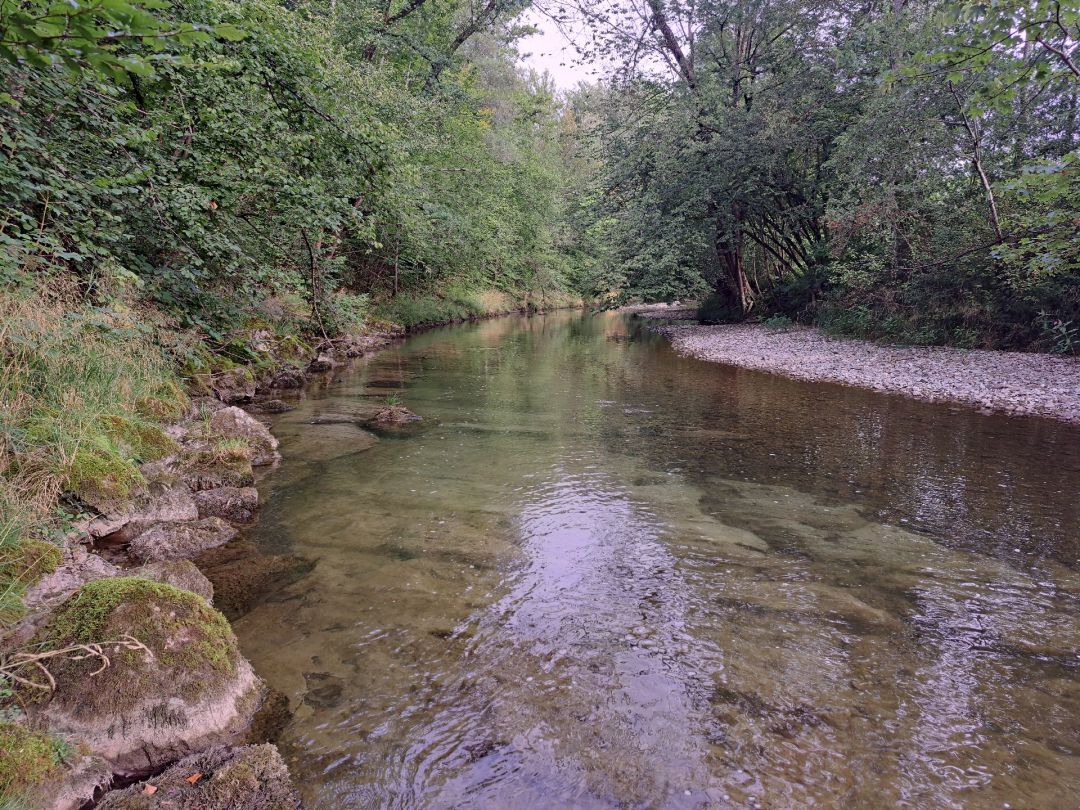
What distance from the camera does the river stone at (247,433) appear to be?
7105mm

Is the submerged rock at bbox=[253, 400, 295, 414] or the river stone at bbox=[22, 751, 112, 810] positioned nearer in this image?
the river stone at bbox=[22, 751, 112, 810]

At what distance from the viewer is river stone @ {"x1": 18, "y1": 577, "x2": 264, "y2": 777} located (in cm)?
258

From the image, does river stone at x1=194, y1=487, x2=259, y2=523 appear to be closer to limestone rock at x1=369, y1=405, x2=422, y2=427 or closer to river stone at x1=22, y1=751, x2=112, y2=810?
river stone at x1=22, y1=751, x2=112, y2=810

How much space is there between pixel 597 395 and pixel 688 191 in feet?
40.8

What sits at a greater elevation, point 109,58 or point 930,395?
point 109,58

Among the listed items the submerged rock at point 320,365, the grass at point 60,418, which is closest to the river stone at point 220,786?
the grass at point 60,418

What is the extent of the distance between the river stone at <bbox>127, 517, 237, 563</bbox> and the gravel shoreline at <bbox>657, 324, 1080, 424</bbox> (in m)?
11.0

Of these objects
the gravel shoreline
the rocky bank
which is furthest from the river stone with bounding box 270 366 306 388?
the gravel shoreline

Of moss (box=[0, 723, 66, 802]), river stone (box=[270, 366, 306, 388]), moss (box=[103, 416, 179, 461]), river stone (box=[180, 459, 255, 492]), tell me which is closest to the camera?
moss (box=[0, 723, 66, 802])

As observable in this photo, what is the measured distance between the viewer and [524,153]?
105 feet

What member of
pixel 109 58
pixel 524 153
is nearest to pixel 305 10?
pixel 109 58

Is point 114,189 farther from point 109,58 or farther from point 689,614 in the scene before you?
point 689,614

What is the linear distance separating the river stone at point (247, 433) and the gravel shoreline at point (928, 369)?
10.6 meters

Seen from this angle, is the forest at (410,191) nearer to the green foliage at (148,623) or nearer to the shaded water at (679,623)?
the green foliage at (148,623)
